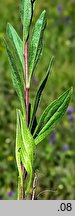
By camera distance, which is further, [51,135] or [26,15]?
[51,135]

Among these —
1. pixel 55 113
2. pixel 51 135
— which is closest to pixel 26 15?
pixel 55 113

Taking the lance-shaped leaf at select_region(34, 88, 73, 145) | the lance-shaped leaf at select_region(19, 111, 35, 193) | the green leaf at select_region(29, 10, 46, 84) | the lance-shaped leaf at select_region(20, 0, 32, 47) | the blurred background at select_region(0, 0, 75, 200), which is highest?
the lance-shaped leaf at select_region(20, 0, 32, 47)

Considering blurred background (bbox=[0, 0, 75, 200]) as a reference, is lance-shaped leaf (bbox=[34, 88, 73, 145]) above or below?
above

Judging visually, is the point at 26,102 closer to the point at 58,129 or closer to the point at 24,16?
the point at 24,16

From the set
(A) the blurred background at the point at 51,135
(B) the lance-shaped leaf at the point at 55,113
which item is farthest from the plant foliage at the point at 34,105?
(A) the blurred background at the point at 51,135

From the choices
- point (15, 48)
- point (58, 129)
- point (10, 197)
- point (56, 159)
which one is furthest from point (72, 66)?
point (15, 48)

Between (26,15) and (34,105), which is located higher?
(26,15)

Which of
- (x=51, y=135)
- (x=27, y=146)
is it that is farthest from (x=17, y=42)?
(x=51, y=135)

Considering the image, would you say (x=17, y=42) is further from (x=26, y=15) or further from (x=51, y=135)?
(x=51, y=135)

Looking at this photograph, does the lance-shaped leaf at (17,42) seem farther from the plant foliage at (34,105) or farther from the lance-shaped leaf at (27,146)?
the lance-shaped leaf at (27,146)

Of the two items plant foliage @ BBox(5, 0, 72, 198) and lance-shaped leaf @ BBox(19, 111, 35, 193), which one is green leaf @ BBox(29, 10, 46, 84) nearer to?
plant foliage @ BBox(5, 0, 72, 198)

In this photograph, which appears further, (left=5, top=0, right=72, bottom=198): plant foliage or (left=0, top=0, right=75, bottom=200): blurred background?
(left=0, top=0, right=75, bottom=200): blurred background

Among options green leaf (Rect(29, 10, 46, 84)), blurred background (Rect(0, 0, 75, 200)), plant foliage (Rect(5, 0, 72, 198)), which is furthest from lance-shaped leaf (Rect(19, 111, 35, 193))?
blurred background (Rect(0, 0, 75, 200))

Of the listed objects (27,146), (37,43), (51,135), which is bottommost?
(51,135)
